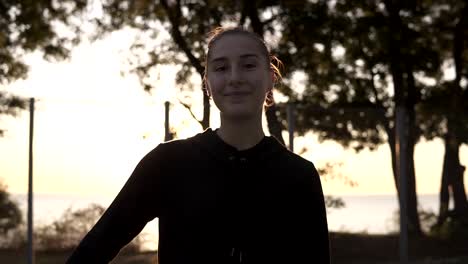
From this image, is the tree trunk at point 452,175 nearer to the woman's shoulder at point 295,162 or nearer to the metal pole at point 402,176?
the metal pole at point 402,176

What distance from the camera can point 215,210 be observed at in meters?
2.24

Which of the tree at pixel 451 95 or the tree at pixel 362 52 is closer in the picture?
the tree at pixel 451 95

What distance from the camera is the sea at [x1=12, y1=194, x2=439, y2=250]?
9.22 meters

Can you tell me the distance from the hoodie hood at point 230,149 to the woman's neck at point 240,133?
0.05 ft

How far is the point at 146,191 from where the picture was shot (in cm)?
222

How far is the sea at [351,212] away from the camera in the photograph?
9.22 m

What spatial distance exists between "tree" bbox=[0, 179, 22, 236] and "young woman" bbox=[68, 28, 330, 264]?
291 inches

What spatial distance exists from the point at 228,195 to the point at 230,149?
0.13m

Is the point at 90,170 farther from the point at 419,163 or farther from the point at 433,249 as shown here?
the point at 433,249

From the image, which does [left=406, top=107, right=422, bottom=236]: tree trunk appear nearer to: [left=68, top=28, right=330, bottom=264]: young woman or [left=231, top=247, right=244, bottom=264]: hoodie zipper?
[left=68, top=28, right=330, bottom=264]: young woman

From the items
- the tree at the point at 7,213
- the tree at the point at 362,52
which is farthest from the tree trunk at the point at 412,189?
the tree at the point at 7,213

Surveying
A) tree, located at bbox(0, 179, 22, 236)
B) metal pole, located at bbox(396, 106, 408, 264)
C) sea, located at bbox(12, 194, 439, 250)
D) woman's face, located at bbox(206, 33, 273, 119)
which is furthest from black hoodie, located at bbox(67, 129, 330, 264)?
metal pole, located at bbox(396, 106, 408, 264)

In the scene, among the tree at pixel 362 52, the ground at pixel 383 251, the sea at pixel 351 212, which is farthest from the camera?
the tree at pixel 362 52

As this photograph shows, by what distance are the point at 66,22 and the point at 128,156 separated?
8.03 metres
